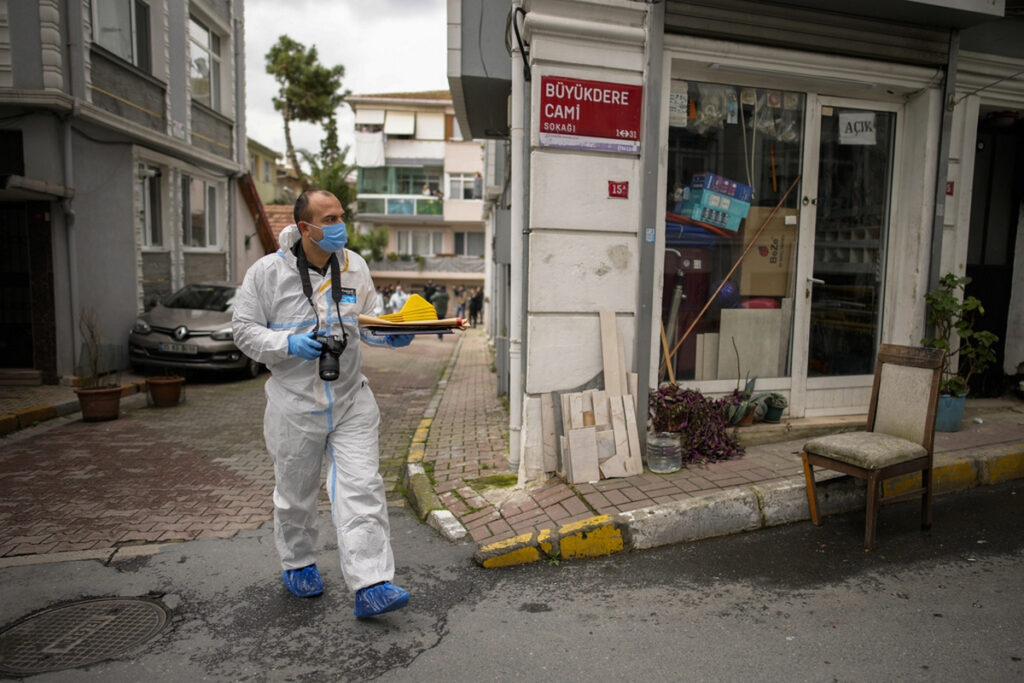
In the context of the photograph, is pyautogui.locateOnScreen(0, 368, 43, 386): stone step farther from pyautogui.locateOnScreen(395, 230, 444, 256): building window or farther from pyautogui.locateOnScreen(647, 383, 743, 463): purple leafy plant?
pyautogui.locateOnScreen(395, 230, 444, 256): building window

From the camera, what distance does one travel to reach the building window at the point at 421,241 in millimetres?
39750

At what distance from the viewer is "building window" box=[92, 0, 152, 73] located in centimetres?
1067

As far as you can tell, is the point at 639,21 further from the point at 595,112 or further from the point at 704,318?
the point at 704,318

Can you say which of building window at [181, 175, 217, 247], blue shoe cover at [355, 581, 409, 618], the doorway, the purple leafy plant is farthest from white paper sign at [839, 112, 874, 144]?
building window at [181, 175, 217, 247]

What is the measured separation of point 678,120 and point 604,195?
1.11 m

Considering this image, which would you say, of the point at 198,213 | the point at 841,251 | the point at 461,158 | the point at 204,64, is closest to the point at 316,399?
the point at 841,251

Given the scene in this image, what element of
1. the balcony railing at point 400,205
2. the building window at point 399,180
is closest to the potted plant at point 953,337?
the balcony railing at point 400,205

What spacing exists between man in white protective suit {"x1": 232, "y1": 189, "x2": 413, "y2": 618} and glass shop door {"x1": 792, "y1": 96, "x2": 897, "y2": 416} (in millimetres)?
4128

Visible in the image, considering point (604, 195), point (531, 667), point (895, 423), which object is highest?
point (604, 195)

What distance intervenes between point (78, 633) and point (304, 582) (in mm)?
1033

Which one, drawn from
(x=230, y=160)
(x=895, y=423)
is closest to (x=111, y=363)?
(x=230, y=160)

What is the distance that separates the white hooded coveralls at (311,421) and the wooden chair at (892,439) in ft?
8.93

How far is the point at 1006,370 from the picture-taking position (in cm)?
702

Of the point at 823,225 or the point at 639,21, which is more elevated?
the point at 639,21
